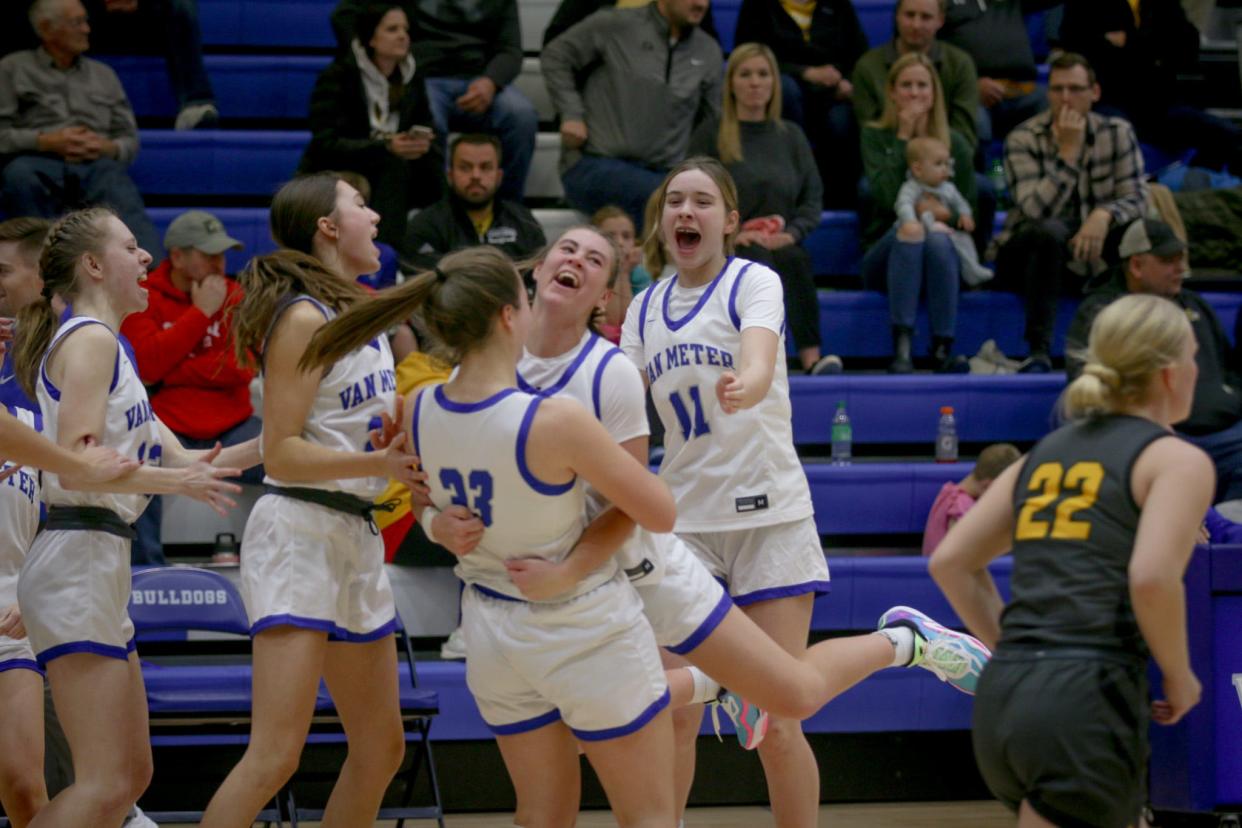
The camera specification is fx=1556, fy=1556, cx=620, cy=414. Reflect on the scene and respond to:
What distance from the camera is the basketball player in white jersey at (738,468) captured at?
13.5 feet

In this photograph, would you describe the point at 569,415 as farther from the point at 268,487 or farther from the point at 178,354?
the point at 178,354

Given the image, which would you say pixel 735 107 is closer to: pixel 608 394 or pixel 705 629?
pixel 608 394

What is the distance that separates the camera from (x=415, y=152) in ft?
25.1

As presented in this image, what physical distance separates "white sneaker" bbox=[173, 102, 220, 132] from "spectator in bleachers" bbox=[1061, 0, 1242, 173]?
5.04 meters

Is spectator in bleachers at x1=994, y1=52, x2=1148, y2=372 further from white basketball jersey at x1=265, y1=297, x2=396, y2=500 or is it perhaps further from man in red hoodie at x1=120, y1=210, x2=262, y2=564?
white basketball jersey at x1=265, y1=297, x2=396, y2=500

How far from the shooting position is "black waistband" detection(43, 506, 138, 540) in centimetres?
372

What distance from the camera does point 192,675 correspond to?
5.64 metres

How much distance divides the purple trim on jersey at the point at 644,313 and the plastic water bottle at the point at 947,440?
3297 millimetres

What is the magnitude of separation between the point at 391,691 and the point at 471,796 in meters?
2.28

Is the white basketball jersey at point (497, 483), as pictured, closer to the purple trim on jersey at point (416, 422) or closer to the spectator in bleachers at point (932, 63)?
the purple trim on jersey at point (416, 422)

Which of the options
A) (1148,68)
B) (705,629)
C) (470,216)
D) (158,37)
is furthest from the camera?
(1148,68)

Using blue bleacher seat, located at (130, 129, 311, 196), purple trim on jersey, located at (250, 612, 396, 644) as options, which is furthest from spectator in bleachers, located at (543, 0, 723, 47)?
purple trim on jersey, located at (250, 612, 396, 644)

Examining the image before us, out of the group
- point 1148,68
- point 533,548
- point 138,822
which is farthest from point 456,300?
point 1148,68

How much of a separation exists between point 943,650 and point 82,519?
2.25 metres
